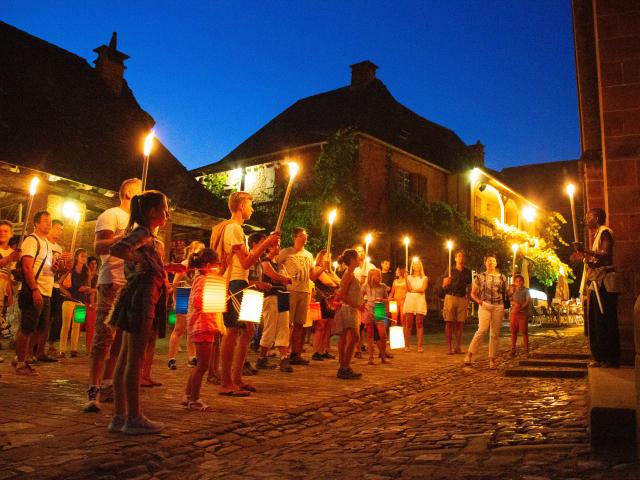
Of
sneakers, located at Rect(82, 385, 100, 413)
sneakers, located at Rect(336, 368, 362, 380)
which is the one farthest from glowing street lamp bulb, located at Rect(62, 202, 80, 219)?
sneakers, located at Rect(82, 385, 100, 413)

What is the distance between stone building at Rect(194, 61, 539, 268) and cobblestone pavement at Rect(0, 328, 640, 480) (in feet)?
60.4

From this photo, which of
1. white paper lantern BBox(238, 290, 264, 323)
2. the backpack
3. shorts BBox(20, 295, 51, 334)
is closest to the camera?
white paper lantern BBox(238, 290, 264, 323)

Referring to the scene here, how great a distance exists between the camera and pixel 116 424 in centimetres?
419

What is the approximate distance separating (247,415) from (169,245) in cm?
1343

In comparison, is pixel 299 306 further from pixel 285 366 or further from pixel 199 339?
pixel 199 339

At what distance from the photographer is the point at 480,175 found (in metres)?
31.9

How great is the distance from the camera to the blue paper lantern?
817cm

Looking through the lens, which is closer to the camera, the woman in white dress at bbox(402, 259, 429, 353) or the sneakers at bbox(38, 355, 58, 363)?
the sneakers at bbox(38, 355, 58, 363)

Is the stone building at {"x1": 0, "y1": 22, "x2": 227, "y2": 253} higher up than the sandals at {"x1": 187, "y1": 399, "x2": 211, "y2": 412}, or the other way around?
the stone building at {"x1": 0, "y1": 22, "x2": 227, "y2": 253}

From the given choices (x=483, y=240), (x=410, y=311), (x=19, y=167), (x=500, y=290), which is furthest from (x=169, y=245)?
(x=483, y=240)

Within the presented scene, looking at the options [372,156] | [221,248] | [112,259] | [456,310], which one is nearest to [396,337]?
[456,310]

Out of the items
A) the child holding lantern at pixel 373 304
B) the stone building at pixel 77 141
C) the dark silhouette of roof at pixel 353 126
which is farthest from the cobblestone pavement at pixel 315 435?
the dark silhouette of roof at pixel 353 126

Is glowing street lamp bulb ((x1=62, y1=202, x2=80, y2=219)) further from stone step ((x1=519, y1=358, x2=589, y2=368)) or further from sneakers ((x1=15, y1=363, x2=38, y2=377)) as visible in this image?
stone step ((x1=519, y1=358, x2=589, y2=368))

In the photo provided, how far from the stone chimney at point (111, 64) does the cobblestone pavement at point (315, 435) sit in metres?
16.2
